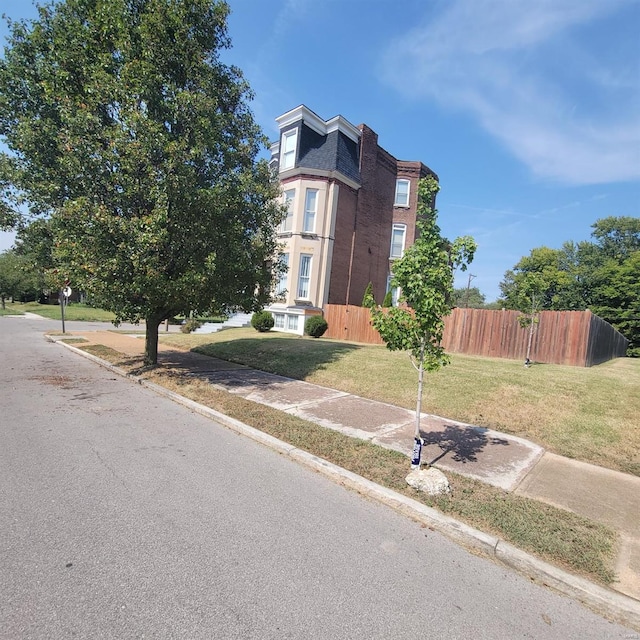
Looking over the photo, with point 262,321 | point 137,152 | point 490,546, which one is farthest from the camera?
point 262,321

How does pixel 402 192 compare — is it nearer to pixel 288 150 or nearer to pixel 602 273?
pixel 288 150

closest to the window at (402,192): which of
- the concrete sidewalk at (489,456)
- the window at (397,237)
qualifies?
the window at (397,237)

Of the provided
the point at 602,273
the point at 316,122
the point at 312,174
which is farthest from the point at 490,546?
the point at 602,273

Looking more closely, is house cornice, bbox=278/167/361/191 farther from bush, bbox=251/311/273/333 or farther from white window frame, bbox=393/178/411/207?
bush, bbox=251/311/273/333

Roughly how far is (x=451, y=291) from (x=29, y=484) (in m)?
5.14

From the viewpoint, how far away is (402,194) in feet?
87.3

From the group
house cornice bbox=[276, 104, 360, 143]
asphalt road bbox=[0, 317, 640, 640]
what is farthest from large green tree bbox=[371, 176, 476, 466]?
house cornice bbox=[276, 104, 360, 143]

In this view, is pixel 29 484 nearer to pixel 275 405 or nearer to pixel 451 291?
pixel 275 405

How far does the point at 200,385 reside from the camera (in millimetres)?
9305

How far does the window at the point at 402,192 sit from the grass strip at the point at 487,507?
2247 centimetres

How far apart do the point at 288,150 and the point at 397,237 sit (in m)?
8.94

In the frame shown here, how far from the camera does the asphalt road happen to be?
249 centimetres

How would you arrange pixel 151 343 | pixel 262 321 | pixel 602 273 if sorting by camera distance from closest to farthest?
pixel 151 343
pixel 262 321
pixel 602 273

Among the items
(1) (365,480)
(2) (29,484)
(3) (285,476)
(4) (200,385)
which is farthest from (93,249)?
(1) (365,480)
